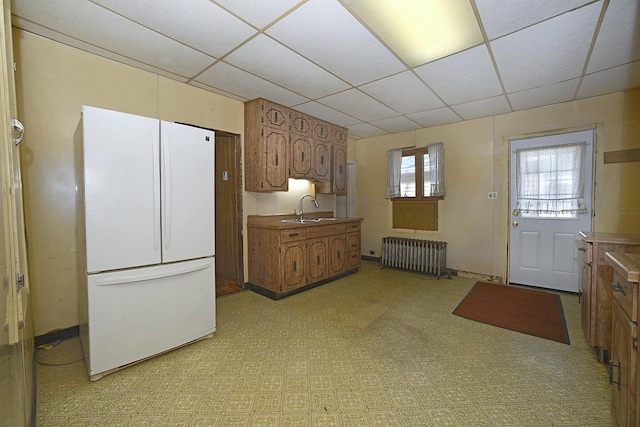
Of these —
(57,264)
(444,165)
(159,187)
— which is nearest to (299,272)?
(159,187)

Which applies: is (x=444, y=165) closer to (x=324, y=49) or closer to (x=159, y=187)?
(x=324, y=49)

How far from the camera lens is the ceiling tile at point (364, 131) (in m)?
4.66

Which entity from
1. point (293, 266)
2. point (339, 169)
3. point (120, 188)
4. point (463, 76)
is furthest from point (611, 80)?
point (120, 188)

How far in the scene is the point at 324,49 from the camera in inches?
90.4

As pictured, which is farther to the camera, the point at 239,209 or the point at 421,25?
the point at 239,209

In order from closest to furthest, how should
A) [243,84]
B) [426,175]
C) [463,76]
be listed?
1. [463,76]
2. [243,84]
3. [426,175]

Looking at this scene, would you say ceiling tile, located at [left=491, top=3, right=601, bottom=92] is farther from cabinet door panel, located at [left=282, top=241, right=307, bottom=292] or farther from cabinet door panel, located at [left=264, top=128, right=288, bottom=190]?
cabinet door panel, located at [left=282, top=241, right=307, bottom=292]

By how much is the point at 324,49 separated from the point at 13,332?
8.42 ft

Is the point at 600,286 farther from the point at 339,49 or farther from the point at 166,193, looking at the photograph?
the point at 166,193

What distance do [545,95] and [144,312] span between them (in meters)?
4.80

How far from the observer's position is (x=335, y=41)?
7.15ft

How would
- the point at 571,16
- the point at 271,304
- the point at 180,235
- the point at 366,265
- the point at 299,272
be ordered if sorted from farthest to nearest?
1. the point at 366,265
2. the point at 299,272
3. the point at 271,304
4. the point at 180,235
5. the point at 571,16

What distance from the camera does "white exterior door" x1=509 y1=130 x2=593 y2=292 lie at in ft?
11.2

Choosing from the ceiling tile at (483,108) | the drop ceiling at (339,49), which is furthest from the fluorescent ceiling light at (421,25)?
the ceiling tile at (483,108)
